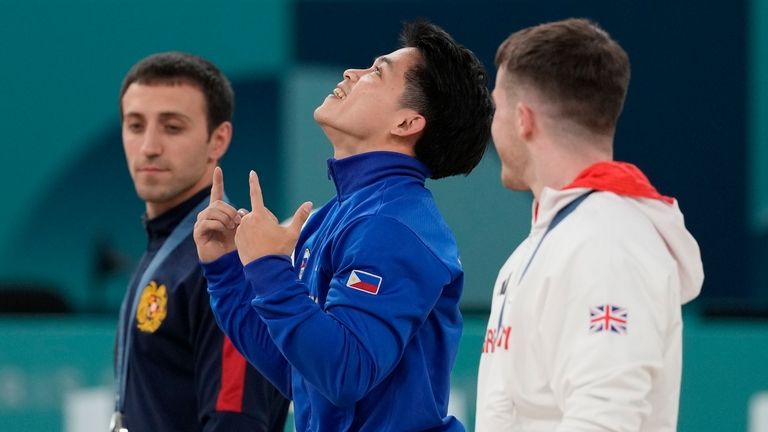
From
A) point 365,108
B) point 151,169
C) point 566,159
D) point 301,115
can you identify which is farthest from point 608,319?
point 301,115

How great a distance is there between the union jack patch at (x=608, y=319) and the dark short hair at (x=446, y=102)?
26.6 inches

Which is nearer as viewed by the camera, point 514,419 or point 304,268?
point 514,419

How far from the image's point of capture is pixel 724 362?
5719 mm

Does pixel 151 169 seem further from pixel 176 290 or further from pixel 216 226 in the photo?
pixel 216 226

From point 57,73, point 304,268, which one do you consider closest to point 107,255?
point 57,73

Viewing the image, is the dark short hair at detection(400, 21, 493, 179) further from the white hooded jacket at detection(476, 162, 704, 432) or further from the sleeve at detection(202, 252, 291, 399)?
the sleeve at detection(202, 252, 291, 399)

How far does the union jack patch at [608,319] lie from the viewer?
230cm

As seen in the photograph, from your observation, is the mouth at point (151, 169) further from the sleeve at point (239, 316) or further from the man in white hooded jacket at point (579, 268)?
the man in white hooded jacket at point (579, 268)

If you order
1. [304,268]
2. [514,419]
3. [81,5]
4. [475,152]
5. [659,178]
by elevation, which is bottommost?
[514,419]

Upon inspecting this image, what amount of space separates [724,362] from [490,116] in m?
3.21

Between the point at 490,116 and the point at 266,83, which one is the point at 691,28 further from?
the point at 490,116

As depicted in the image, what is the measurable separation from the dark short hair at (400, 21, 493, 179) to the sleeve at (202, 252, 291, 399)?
500mm

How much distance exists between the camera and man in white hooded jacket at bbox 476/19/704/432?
2.29 metres

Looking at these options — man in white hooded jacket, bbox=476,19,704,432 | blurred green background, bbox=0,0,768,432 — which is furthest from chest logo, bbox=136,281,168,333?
blurred green background, bbox=0,0,768,432
